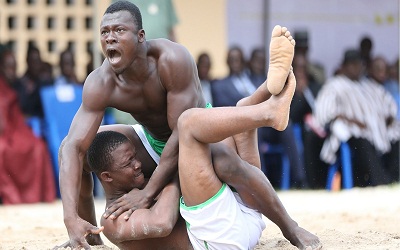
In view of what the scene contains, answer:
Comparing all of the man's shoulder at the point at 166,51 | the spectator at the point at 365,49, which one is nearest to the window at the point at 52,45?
the spectator at the point at 365,49

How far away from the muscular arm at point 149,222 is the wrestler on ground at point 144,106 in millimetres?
53

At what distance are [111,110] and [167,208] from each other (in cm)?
391

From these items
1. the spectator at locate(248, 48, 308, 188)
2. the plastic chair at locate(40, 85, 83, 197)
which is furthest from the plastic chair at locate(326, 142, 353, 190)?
the plastic chair at locate(40, 85, 83, 197)

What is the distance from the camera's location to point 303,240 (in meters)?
4.62

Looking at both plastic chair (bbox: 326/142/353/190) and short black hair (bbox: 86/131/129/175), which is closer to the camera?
short black hair (bbox: 86/131/129/175)

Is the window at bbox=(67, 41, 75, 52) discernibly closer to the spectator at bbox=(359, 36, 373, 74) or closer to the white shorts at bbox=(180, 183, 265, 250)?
the spectator at bbox=(359, 36, 373, 74)

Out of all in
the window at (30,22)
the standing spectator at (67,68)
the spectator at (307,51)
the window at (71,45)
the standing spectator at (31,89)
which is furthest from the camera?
the spectator at (307,51)

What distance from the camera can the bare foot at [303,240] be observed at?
15.1 feet

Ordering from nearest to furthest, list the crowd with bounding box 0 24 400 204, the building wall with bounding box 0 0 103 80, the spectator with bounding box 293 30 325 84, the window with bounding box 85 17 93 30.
Result: 1. the crowd with bounding box 0 24 400 204
2. the building wall with bounding box 0 0 103 80
3. the window with bounding box 85 17 93 30
4. the spectator with bounding box 293 30 325 84

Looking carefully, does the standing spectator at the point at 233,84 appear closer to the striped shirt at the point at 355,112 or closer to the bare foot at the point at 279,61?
the striped shirt at the point at 355,112

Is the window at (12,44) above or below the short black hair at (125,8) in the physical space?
below

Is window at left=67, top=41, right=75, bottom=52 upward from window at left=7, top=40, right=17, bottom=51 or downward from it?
downward

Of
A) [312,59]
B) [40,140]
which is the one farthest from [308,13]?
[40,140]

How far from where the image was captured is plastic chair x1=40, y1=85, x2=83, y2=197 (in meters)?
8.05
